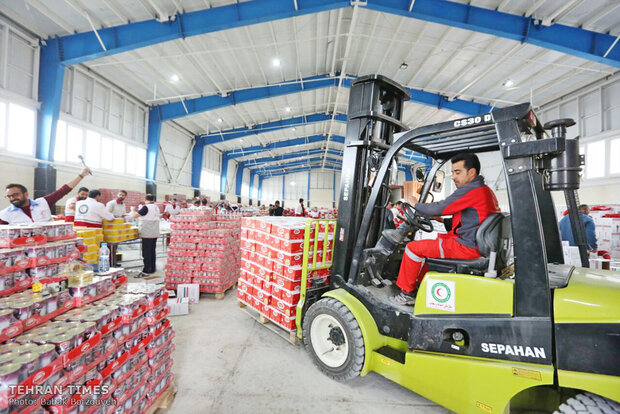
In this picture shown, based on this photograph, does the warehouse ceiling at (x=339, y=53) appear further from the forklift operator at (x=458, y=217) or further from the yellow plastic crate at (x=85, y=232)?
the forklift operator at (x=458, y=217)

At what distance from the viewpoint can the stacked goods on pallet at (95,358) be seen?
5.01 ft

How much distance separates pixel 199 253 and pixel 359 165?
4143mm

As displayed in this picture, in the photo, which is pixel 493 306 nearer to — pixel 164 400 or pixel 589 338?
pixel 589 338

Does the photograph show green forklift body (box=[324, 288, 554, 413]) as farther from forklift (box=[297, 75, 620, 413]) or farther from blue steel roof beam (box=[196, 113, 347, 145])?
blue steel roof beam (box=[196, 113, 347, 145])

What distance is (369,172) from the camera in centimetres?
364

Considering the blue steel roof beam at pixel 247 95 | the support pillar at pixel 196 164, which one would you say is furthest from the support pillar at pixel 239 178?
the blue steel roof beam at pixel 247 95

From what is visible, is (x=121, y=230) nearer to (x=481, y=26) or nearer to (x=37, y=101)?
(x=37, y=101)

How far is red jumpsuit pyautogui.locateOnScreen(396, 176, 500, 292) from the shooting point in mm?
2492

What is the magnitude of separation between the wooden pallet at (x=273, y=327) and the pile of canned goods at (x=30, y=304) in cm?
260

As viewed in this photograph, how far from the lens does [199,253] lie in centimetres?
603

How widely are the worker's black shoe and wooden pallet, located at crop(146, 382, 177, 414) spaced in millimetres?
2397

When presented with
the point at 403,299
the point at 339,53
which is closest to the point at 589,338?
the point at 403,299

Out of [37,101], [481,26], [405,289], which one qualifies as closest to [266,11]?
[481,26]

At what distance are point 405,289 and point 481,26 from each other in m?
8.67
